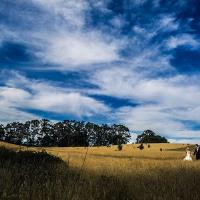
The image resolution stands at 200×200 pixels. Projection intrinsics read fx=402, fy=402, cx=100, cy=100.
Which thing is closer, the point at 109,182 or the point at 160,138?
the point at 109,182

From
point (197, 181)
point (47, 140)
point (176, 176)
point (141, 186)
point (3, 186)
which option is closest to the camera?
point (3, 186)

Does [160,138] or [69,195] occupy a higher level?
[160,138]

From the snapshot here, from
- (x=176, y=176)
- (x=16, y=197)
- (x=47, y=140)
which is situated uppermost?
(x=47, y=140)

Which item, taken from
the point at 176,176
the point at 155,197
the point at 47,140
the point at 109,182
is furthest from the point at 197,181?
the point at 47,140

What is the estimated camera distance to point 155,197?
757 centimetres

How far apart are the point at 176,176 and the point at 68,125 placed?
17842 cm

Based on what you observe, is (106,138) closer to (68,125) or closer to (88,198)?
(68,125)

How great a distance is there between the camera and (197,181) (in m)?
10.0

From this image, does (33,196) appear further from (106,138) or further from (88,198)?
(106,138)

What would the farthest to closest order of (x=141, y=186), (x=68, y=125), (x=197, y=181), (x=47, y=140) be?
(x=68, y=125), (x=47, y=140), (x=197, y=181), (x=141, y=186)

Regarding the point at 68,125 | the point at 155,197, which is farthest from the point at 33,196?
the point at 68,125

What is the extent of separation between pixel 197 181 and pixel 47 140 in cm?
16726

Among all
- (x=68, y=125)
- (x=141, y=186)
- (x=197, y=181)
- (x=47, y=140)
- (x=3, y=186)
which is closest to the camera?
(x=3, y=186)

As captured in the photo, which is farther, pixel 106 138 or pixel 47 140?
pixel 106 138
